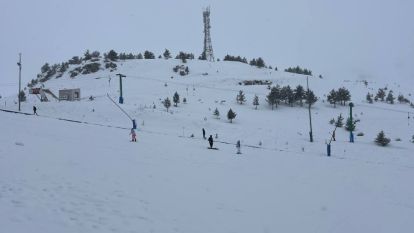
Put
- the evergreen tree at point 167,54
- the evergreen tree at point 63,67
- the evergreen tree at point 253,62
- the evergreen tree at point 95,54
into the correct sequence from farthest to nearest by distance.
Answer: the evergreen tree at point 167,54 → the evergreen tree at point 253,62 → the evergreen tree at point 95,54 → the evergreen tree at point 63,67

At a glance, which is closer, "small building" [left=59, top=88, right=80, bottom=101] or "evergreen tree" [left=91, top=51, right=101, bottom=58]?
"small building" [left=59, top=88, right=80, bottom=101]

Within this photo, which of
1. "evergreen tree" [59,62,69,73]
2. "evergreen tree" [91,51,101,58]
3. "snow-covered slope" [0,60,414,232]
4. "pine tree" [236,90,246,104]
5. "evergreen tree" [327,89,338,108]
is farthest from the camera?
"evergreen tree" [91,51,101,58]

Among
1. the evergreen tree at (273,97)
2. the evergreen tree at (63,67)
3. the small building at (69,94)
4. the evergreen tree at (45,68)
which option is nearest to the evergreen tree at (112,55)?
the evergreen tree at (63,67)

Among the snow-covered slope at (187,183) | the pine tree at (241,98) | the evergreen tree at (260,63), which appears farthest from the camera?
the evergreen tree at (260,63)

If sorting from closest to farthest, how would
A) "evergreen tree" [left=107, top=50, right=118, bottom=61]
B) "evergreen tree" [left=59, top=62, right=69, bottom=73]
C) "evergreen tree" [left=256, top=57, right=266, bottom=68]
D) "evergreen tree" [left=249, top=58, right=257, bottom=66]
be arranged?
"evergreen tree" [left=59, top=62, right=69, bottom=73]
"evergreen tree" [left=107, top=50, right=118, bottom=61]
"evergreen tree" [left=256, top=57, right=266, bottom=68]
"evergreen tree" [left=249, top=58, right=257, bottom=66]

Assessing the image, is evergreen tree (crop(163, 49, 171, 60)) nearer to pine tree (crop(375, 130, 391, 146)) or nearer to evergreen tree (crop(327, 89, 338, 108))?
evergreen tree (crop(327, 89, 338, 108))

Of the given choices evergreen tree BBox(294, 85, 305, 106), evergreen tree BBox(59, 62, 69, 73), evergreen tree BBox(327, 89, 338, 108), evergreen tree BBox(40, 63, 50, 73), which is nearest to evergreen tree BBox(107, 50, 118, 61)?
evergreen tree BBox(59, 62, 69, 73)

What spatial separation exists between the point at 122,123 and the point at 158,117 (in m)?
5.19

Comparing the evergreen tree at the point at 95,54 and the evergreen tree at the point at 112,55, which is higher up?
the evergreen tree at the point at 95,54

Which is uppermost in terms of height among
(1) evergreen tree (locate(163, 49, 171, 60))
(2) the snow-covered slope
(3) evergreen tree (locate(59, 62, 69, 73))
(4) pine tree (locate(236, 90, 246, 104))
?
(1) evergreen tree (locate(163, 49, 171, 60))

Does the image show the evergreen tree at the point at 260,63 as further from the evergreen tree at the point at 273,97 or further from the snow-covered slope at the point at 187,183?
the snow-covered slope at the point at 187,183

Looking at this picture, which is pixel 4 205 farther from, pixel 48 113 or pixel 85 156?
pixel 48 113

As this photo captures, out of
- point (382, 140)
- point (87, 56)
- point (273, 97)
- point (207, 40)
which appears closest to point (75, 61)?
point (87, 56)

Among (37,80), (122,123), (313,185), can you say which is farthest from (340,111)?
(37,80)
